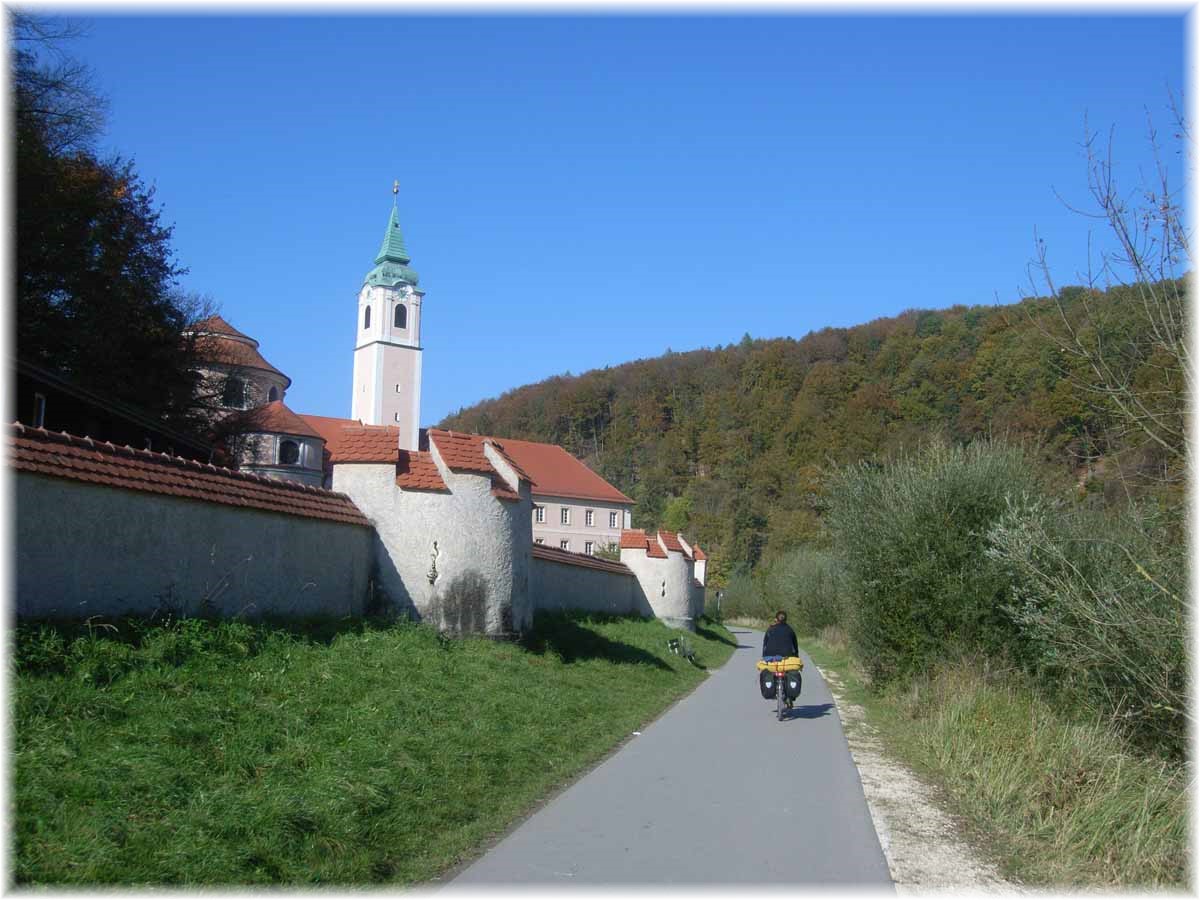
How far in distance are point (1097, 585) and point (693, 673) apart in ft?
50.7

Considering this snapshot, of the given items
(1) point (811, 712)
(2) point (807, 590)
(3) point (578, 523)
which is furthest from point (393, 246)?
(1) point (811, 712)

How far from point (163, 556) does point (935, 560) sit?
12.0 meters

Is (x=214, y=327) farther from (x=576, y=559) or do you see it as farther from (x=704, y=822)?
(x=704, y=822)

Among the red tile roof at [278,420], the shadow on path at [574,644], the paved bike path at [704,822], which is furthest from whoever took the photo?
the red tile roof at [278,420]

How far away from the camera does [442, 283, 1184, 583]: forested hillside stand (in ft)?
29.2

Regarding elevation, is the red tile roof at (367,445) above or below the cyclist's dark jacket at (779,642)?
above

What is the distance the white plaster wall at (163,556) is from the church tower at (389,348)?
66.3 metres

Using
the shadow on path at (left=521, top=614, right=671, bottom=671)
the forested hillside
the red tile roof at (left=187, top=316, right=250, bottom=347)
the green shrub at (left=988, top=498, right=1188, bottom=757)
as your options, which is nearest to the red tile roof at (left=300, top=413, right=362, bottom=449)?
the red tile roof at (left=187, top=316, right=250, bottom=347)

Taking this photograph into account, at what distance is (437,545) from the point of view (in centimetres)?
1553

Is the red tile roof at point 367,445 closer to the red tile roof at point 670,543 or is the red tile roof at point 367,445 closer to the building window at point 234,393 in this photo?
the red tile roof at point 670,543

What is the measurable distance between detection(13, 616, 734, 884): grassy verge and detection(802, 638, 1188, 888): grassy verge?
385 centimetres

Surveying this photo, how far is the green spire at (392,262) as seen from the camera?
85875mm

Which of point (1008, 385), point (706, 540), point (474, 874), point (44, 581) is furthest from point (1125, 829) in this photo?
point (706, 540)

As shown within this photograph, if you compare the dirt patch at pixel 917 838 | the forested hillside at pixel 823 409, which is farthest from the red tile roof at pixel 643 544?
the dirt patch at pixel 917 838
